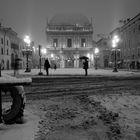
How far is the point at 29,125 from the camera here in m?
4.21

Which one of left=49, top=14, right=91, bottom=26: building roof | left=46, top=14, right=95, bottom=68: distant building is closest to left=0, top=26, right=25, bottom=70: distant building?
left=46, top=14, right=95, bottom=68: distant building

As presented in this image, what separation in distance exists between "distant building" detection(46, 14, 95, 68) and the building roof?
67.8 inches

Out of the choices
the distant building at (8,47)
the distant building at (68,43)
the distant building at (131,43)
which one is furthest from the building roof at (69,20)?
the distant building at (131,43)

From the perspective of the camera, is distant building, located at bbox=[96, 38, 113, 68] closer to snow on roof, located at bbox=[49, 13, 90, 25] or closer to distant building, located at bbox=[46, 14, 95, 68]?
distant building, located at bbox=[46, 14, 95, 68]

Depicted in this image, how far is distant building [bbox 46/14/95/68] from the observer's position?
54969 millimetres

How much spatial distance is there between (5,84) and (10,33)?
44.5m

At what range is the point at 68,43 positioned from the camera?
56.5 meters

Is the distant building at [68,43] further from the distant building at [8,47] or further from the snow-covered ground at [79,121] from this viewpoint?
the snow-covered ground at [79,121]

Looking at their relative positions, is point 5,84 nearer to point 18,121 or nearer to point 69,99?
point 18,121

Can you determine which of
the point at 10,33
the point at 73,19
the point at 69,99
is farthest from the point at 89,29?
the point at 69,99

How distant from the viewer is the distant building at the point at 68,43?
54969 millimetres

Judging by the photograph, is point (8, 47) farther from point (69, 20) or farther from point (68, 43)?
point (69, 20)

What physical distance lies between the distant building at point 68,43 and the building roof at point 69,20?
172 centimetres

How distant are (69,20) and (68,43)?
345 inches
